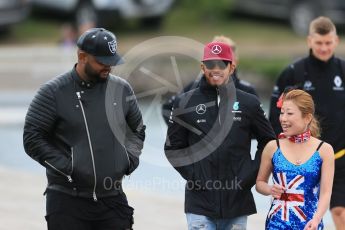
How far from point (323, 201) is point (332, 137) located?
6.83ft

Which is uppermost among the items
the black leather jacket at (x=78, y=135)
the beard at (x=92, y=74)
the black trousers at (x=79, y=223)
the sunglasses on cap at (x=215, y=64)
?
the sunglasses on cap at (x=215, y=64)

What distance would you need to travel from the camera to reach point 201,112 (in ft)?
22.3

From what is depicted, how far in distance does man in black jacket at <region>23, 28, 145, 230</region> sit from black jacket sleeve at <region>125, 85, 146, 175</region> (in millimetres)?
82

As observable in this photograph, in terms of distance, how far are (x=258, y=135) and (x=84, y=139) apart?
1.26 m

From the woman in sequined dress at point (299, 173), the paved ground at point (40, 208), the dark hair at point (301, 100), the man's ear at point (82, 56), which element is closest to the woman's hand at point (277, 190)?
the woman in sequined dress at point (299, 173)

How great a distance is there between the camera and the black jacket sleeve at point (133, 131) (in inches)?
261

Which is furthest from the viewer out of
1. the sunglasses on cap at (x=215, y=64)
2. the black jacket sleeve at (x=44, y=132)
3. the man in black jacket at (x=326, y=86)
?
the man in black jacket at (x=326, y=86)

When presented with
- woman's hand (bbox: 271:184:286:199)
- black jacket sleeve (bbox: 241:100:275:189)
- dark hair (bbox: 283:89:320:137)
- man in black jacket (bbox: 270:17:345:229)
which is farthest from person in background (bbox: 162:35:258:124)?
woman's hand (bbox: 271:184:286:199)

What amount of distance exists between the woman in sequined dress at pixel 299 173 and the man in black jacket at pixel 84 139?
3.23 ft

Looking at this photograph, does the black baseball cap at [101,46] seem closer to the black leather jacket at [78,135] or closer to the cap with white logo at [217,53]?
the black leather jacket at [78,135]

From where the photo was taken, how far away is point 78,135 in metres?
A: 6.35

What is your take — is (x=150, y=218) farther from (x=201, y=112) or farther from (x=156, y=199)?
(x=201, y=112)

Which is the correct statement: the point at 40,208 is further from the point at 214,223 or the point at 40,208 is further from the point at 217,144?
Result: the point at 217,144

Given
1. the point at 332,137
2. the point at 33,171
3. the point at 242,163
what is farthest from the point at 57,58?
the point at 242,163
